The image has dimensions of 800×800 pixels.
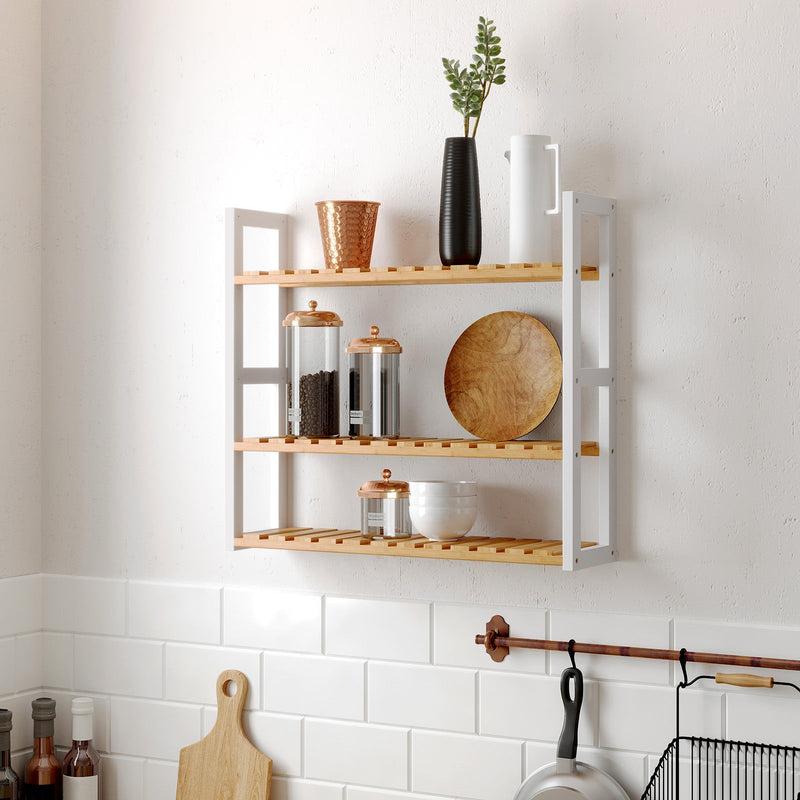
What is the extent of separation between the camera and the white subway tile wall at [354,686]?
186 centimetres

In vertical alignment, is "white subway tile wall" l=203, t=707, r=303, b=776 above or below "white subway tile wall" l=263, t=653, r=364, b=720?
below

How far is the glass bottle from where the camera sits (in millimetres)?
2254

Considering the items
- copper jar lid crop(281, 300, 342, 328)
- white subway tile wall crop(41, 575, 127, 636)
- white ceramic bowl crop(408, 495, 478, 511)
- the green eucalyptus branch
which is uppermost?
the green eucalyptus branch

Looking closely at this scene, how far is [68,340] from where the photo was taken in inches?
94.7

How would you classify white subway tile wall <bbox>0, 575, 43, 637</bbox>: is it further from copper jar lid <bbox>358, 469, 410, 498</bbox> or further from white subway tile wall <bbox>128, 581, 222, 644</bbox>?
copper jar lid <bbox>358, 469, 410, 498</bbox>

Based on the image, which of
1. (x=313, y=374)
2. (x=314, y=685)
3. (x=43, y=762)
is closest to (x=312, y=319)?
(x=313, y=374)

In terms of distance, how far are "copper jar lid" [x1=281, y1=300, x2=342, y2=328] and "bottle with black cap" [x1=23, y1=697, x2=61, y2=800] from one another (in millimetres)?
896

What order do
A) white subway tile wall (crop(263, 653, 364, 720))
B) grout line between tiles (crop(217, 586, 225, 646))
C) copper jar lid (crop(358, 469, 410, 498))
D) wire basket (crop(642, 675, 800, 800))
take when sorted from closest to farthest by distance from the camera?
wire basket (crop(642, 675, 800, 800)) < copper jar lid (crop(358, 469, 410, 498)) < white subway tile wall (crop(263, 653, 364, 720)) < grout line between tiles (crop(217, 586, 225, 646))

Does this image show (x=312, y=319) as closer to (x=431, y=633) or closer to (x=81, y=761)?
(x=431, y=633)

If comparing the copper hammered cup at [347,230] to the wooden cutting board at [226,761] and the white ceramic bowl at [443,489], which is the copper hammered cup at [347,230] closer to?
the white ceramic bowl at [443,489]

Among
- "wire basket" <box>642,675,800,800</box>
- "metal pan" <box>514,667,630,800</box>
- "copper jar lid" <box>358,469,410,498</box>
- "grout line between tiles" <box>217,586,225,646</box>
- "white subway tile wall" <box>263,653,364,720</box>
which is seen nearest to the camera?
"wire basket" <box>642,675,800,800</box>

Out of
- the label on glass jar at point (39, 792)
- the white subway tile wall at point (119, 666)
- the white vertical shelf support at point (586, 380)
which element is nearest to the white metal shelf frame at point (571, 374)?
the white vertical shelf support at point (586, 380)

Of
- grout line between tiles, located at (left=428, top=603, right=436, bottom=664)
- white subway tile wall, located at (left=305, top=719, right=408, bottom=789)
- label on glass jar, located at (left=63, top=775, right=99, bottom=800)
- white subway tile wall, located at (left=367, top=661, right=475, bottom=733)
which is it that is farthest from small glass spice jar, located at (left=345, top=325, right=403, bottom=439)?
label on glass jar, located at (left=63, top=775, right=99, bottom=800)

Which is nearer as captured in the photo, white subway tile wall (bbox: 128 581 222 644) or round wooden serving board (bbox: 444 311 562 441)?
round wooden serving board (bbox: 444 311 562 441)
